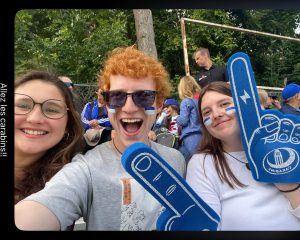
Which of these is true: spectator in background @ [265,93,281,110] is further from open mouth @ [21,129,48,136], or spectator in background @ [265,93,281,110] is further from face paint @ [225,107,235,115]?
open mouth @ [21,129,48,136]

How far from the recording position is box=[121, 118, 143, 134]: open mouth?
1558 mm

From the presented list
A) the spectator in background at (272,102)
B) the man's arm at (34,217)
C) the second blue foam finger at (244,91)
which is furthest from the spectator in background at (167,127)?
the man's arm at (34,217)

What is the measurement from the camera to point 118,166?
156 cm

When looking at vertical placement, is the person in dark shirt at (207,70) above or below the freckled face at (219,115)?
above

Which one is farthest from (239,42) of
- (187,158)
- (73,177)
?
(73,177)

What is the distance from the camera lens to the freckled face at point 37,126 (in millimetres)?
1563

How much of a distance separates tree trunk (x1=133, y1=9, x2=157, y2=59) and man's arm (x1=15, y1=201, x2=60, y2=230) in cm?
67

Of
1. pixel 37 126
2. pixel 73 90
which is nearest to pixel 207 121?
pixel 73 90

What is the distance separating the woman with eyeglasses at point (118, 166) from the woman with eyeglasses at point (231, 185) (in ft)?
0.36

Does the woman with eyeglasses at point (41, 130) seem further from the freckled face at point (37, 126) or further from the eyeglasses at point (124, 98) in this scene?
the eyeglasses at point (124, 98)

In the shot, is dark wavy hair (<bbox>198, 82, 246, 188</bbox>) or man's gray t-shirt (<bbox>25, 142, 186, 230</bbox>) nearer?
man's gray t-shirt (<bbox>25, 142, 186, 230</bbox>)

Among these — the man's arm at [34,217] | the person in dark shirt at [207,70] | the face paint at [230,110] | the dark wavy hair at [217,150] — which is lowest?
the man's arm at [34,217]

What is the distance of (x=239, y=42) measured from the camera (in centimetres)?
159

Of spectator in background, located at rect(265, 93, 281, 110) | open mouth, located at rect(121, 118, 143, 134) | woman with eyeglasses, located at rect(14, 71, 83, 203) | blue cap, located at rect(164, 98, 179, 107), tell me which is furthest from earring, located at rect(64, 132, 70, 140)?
spectator in background, located at rect(265, 93, 281, 110)
